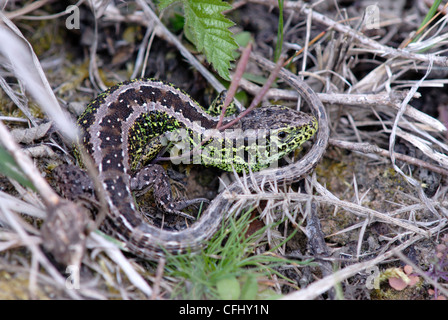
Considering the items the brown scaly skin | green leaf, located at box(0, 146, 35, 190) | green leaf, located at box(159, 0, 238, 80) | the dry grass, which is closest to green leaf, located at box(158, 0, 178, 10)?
green leaf, located at box(159, 0, 238, 80)

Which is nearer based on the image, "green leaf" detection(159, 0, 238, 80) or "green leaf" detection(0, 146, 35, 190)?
"green leaf" detection(0, 146, 35, 190)

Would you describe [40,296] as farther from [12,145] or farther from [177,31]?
[177,31]

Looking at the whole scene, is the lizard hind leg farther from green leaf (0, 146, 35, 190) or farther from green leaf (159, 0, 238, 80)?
green leaf (159, 0, 238, 80)

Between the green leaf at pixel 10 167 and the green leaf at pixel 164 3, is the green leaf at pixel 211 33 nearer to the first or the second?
the green leaf at pixel 164 3

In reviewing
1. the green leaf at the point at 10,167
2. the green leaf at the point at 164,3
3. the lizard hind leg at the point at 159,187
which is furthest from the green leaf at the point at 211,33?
the green leaf at the point at 10,167

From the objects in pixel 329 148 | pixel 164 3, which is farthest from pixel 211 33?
pixel 329 148
